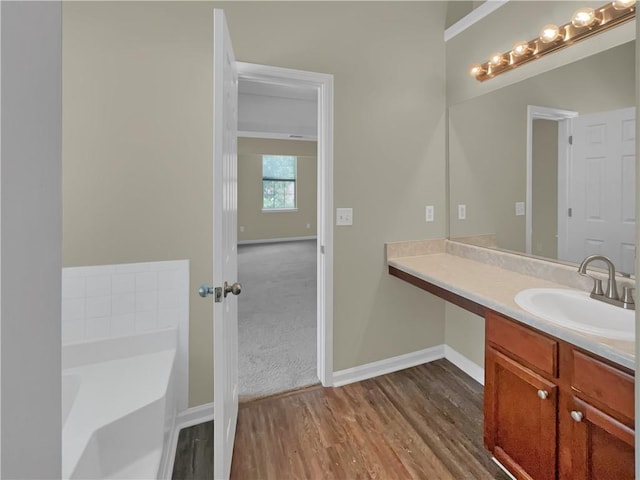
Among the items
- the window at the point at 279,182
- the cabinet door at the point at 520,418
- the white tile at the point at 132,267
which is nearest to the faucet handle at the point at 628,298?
the cabinet door at the point at 520,418

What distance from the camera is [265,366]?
8.21 ft

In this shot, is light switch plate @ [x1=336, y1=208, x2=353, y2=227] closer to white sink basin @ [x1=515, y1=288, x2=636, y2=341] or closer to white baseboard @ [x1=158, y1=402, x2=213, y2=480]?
white sink basin @ [x1=515, y1=288, x2=636, y2=341]

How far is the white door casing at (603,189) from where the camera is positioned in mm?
1480

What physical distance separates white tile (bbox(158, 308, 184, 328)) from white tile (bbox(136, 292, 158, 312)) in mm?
50

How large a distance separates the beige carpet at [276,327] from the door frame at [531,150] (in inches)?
67.0

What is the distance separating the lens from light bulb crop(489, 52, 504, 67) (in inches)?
78.6

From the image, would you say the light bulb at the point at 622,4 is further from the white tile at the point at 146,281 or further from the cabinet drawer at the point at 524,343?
the white tile at the point at 146,281

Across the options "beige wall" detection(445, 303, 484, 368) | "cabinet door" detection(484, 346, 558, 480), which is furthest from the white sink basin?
"beige wall" detection(445, 303, 484, 368)

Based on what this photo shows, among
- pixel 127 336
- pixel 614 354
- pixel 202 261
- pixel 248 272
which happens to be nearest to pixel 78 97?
pixel 202 261

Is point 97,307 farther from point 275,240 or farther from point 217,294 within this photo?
point 275,240

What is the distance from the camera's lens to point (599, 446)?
1.06m

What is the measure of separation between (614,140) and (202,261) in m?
2.12

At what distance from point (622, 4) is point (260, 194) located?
7429 millimetres

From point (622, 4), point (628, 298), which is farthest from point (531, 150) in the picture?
point (628, 298)
